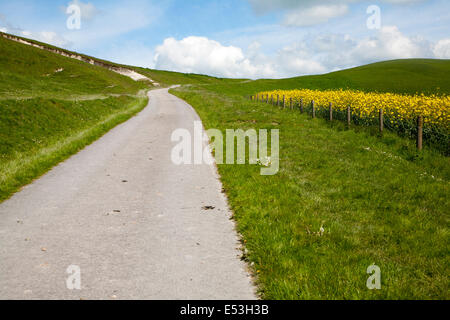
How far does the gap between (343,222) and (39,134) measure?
15028 mm

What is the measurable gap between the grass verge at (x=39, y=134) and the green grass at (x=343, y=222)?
574 cm

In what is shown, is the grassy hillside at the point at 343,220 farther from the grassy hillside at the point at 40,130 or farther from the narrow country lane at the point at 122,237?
the grassy hillside at the point at 40,130

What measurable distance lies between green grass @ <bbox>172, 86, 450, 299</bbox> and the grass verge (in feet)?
18.8

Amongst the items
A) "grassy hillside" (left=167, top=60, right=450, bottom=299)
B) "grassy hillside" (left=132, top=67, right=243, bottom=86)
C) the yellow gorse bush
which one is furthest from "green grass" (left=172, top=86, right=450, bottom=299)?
"grassy hillside" (left=132, top=67, right=243, bottom=86)

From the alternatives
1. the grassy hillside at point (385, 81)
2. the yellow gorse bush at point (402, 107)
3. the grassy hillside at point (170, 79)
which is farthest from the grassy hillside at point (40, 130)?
the grassy hillside at point (170, 79)

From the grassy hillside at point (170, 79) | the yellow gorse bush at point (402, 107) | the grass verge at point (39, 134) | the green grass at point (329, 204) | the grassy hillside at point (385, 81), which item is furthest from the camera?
the grassy hillside at point (170, 79)

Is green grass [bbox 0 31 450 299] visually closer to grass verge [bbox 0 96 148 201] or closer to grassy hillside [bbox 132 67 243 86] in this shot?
grass verge [bbox 0 96 148 201]

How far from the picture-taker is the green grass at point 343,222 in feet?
14.1

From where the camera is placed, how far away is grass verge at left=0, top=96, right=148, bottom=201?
9664 millimetres

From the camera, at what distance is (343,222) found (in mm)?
6332

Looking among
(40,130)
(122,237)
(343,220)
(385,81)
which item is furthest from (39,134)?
(385,81)

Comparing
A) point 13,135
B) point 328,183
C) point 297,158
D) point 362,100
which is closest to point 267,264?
point 328,183

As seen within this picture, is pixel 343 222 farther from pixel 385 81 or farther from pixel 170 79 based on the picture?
pixel 170 79
